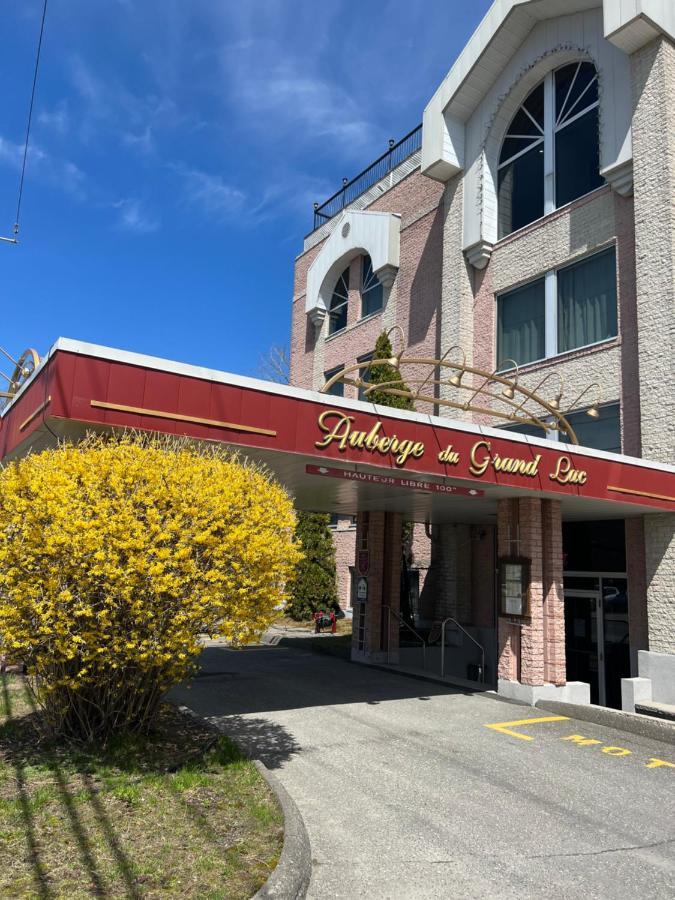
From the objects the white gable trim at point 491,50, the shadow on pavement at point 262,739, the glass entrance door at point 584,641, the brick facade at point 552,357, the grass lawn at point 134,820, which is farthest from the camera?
the glass entrance door at point 584,641

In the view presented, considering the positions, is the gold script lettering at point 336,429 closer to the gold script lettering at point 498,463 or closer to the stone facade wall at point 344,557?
the gold script lettering at point 498,463

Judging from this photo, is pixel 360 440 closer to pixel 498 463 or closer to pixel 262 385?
pixel 262 385

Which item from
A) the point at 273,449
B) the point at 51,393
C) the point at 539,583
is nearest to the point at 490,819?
the point at 273,449

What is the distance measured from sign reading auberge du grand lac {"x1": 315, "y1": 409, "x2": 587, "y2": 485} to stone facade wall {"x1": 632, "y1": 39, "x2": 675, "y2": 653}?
113 inches

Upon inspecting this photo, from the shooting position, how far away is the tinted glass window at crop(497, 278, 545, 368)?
17453 millimetres

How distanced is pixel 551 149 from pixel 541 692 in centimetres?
1324

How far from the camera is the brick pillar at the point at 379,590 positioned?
1614 centimetres

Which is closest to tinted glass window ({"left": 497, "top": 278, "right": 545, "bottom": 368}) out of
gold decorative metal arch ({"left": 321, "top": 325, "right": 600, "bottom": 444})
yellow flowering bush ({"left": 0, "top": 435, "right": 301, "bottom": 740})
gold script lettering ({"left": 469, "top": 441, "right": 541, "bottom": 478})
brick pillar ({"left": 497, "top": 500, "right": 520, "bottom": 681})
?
gold decorative metal arch ({"left": 321, "top": 325, "right": 600, "bottom": 444})

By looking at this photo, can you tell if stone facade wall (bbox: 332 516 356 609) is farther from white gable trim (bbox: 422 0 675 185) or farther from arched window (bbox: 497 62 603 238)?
white gable trim (bbox: 422 0 675 185)

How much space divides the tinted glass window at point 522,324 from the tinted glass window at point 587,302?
691 millimetres

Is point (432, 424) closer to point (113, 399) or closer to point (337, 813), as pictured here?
point (113, 399)

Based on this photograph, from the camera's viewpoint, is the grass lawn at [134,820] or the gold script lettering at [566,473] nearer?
the grass lawn at [134,820]

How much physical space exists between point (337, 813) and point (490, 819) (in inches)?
54.4

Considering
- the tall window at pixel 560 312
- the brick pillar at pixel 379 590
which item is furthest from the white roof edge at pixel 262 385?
the brick pillar at pixel 379 590
